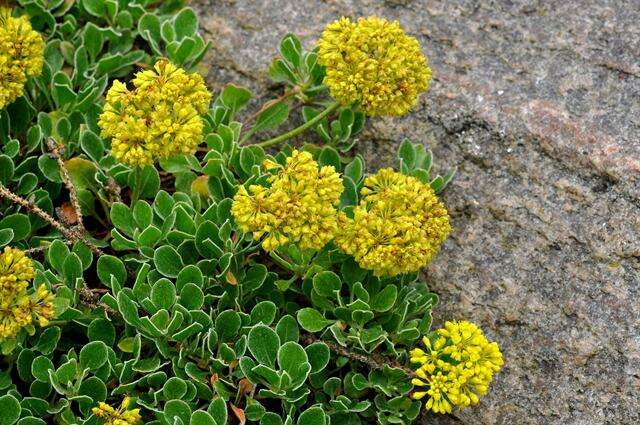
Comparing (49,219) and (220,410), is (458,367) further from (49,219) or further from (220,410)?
(49,219)

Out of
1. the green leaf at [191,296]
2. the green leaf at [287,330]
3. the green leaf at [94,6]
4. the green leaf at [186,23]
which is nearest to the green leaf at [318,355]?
the green leaf at [287,330]

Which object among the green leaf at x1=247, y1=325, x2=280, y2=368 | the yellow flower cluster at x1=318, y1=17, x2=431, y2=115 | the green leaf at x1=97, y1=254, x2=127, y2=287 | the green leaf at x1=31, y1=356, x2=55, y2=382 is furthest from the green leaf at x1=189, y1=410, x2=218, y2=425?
the yellow flower cluster at x1=318, y1=17, x2=431, y2=115

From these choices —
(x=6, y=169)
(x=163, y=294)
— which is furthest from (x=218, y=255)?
(x=6, y=169)

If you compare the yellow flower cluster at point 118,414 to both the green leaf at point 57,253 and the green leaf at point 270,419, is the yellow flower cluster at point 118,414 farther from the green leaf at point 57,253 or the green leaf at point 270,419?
the green leaf at point 57,253

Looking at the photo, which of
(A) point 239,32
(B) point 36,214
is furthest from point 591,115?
(B) point 36,214

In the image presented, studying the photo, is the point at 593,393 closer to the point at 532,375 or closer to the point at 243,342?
the point at 532,375

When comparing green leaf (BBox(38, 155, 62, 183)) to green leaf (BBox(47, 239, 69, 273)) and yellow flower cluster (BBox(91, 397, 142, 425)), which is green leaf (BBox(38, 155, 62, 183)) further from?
yellow flower cluster (BBox(91, 397, 142, 425))
